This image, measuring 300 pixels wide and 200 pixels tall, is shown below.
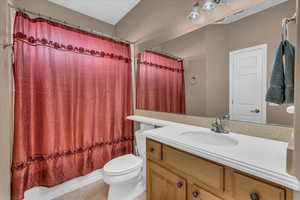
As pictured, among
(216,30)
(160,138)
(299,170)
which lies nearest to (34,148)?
(160,138)

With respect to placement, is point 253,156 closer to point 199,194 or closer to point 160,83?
point 199,194

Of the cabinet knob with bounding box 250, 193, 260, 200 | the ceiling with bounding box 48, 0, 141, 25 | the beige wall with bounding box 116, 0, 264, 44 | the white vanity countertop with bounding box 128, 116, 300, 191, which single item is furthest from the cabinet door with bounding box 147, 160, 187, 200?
the ceiling with bounding box 48, 0, 141, 25

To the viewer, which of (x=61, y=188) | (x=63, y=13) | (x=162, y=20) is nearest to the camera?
(x=61, y=188)

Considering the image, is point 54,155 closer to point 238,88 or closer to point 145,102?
point 145,102

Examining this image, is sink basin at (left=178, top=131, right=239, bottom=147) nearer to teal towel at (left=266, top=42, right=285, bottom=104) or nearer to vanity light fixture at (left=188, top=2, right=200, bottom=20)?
teal towel at (left=266, top=42, right=285, bottom=104)

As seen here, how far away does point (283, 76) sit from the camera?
0.78 m

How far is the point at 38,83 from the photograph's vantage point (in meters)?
1.48

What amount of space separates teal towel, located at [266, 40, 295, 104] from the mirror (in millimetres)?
212

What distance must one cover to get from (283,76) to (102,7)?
2302 millimetres

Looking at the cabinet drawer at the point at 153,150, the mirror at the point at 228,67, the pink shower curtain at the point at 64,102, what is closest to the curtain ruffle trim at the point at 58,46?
the pink shower curtain at the point at 64,102

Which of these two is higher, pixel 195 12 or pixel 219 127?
pixel 195 12

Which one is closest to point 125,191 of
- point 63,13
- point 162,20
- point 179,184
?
point 179,184

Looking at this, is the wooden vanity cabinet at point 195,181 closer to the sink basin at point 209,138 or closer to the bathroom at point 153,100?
the bathroom at point 153,100

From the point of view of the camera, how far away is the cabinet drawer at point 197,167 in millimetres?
795
